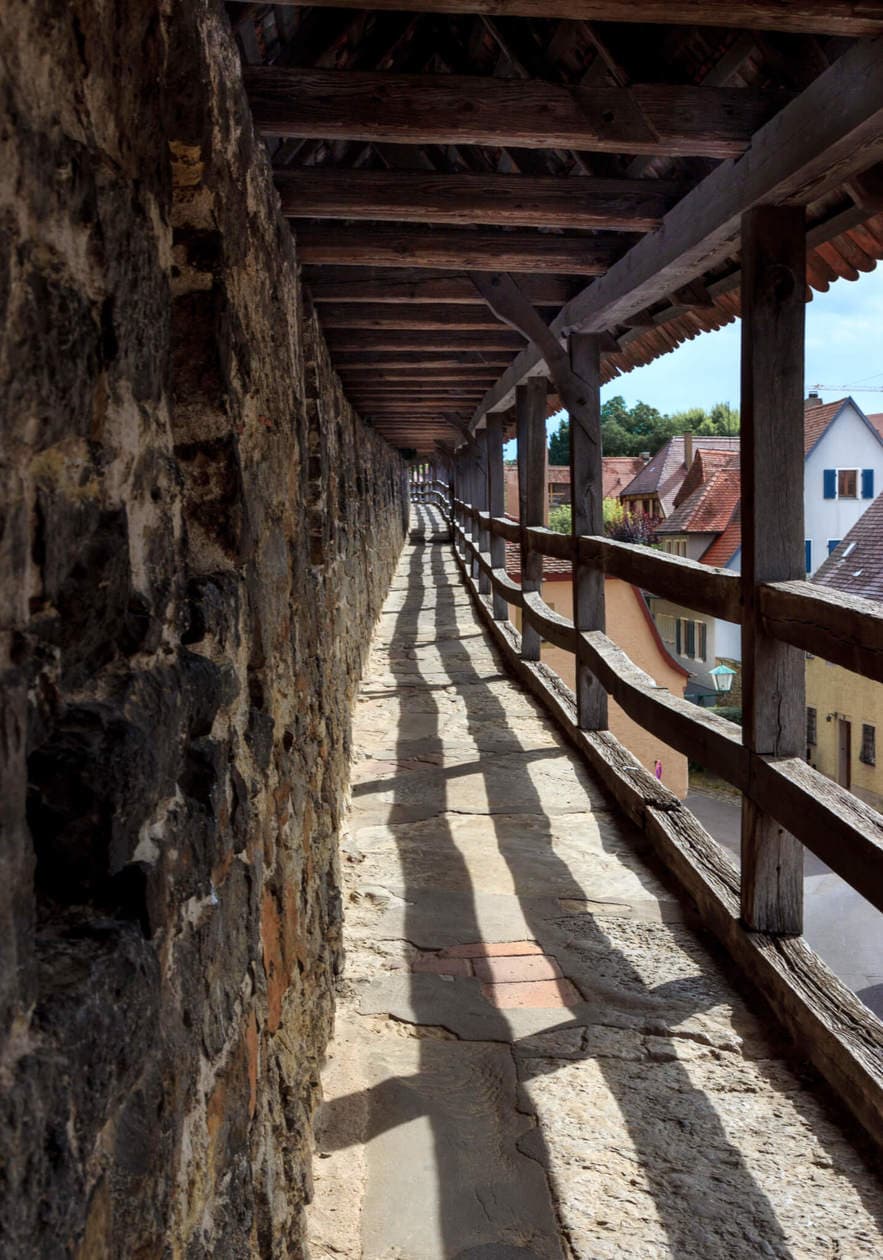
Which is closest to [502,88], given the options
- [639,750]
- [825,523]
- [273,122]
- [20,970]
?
[273,122]

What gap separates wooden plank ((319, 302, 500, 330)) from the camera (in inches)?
200

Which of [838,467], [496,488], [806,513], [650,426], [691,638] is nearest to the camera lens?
[496,488]

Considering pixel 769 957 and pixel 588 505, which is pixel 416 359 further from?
pixel 769 957

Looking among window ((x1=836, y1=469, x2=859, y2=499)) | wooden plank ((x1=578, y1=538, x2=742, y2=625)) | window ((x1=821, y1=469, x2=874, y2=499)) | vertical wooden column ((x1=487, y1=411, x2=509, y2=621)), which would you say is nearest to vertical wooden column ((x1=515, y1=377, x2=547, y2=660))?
vertical wooden column ((x1=487, y1=411, x2=509, y2=621))

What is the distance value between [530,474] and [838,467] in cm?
1786

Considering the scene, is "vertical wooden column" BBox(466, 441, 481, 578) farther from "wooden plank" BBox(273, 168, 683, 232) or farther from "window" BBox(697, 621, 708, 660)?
"window" BBox(697, 621, 708, 660)

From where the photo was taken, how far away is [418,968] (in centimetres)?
324

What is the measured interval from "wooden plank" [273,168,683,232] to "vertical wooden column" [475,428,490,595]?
767 centimetres

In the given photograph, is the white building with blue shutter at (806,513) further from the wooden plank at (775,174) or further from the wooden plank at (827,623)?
the wooden plank at (827,623)

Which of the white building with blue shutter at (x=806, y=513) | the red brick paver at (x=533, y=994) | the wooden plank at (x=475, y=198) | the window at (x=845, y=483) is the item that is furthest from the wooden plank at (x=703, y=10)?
the window at (x=845, y=483)

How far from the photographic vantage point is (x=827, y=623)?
8.38ft

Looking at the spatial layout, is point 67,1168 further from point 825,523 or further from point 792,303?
point 825,523

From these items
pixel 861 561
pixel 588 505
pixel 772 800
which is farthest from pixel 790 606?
pixel 861 561

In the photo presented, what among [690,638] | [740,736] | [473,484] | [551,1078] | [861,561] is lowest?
[690,638]
